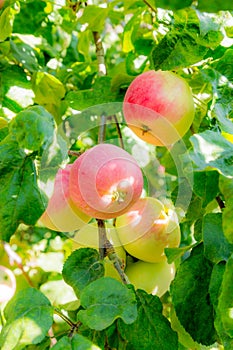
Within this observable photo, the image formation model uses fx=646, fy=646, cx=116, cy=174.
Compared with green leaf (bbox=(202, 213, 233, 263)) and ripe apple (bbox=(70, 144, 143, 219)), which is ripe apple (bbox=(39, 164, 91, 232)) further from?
green leaf (bbox=(202, 213, 233, 263))

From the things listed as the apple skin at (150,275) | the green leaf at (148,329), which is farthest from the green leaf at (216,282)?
the apple skin at (150,275)

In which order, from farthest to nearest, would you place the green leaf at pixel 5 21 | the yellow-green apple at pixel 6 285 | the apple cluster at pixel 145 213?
1. the yellow-green apple at pixel 6 285
2. the green leaf at pixel 5 21
3. the apple cluster at pixel 145 213

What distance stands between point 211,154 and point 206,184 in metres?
0.07

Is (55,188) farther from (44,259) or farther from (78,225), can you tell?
(44,259)

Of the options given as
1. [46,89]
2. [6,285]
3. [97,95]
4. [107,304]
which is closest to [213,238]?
[107,304]

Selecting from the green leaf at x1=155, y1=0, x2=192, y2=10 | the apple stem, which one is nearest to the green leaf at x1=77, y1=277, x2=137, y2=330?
the apple stem

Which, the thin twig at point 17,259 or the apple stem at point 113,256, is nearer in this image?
the apple stem at point 113,256

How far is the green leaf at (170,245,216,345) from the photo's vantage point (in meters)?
0.87

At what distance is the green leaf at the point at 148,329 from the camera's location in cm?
87

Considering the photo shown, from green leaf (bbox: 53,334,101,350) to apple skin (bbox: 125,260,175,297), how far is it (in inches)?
9.8

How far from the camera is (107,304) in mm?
793

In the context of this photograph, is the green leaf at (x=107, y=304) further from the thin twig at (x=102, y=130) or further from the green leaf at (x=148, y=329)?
the thin twig at (x=102, y=130)

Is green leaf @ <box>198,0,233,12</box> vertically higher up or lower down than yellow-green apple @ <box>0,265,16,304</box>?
higher up

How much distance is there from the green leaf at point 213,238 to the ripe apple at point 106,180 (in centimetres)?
12
